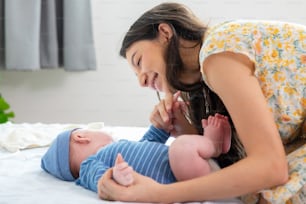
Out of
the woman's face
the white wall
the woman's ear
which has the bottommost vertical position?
the white wall

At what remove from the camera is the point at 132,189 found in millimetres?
1123

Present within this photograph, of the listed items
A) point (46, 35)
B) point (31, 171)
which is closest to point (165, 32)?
point (31, 171)

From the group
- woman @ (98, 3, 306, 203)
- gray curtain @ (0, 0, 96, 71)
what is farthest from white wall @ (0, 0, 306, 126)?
woman @ (98, 3, 306, 203)

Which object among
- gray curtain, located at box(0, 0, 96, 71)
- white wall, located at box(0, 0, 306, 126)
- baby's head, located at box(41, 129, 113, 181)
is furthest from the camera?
white wall, located at box(0, 0, 306, 126)

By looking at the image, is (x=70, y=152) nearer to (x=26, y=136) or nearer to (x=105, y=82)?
(x=26, y=136)

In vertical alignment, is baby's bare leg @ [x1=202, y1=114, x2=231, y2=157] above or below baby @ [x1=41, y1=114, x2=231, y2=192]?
above

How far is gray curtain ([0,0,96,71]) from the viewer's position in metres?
2.85

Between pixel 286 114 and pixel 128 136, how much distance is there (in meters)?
0.81

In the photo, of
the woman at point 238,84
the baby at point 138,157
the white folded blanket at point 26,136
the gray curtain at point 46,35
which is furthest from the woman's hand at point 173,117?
the gray curtain at point 46,35

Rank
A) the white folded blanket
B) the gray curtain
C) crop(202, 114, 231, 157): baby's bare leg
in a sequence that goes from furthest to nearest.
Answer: the gray curtain → the white folded blanket → crop(202, 114, 231, 157): baby's bare leg

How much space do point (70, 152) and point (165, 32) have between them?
423mm

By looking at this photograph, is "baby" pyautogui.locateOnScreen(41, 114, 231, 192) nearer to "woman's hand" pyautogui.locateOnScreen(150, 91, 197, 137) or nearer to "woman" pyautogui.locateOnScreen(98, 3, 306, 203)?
"woman" pyautogui.locateOnScreen(98, 3, 306, 203)

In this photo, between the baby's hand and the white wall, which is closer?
the baby's hand

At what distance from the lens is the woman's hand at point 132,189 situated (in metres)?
1.11
